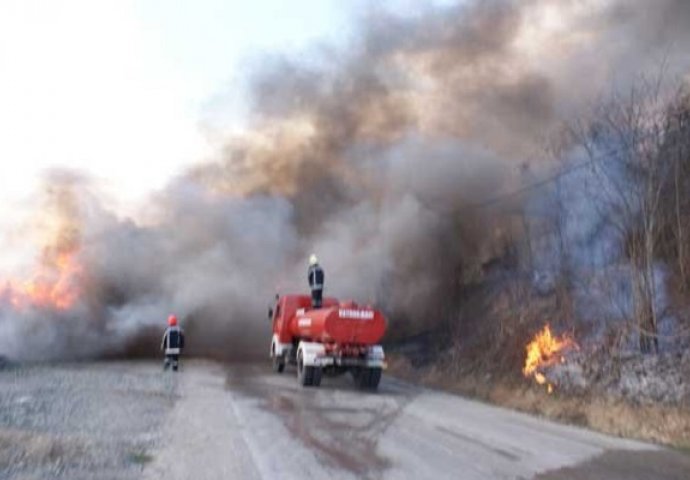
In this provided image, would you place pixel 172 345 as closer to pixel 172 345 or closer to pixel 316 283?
pixel 172 345

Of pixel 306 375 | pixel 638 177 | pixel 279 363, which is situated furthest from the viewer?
pixel 279 363

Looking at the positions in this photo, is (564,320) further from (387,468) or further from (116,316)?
(116,316)

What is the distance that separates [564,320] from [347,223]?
42.6 ft

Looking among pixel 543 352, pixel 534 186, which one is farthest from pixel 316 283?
pixel 534 186

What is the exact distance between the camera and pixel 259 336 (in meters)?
30.1

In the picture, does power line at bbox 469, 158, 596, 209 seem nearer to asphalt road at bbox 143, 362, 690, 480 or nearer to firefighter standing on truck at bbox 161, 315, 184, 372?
asphalt road at bbox 143, 362, 690, 480

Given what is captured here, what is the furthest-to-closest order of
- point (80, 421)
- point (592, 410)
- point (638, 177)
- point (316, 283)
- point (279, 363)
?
1. point (279, 363)
2. point (316, 283)
3. point (638, 177)
4. point (592, 410)
5. point (80, 421)

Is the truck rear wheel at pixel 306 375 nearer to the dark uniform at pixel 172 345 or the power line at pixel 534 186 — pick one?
the dark uniform at pixel 172 345

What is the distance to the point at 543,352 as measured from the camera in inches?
698

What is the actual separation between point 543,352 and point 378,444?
900cm

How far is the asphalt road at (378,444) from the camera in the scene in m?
7.97

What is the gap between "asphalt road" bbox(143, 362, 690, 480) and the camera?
26.1 feet

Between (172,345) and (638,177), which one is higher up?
(638,177)

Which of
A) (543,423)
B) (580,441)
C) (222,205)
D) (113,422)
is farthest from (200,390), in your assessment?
(222,205)
